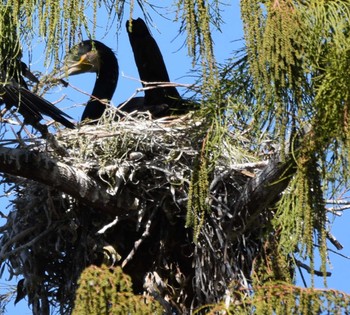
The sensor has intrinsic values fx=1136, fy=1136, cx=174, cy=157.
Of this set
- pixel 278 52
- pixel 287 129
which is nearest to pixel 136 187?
pixel 287 129

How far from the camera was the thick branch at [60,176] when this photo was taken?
498 cm

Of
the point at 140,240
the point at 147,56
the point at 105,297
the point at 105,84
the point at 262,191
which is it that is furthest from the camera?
the point at 105,84

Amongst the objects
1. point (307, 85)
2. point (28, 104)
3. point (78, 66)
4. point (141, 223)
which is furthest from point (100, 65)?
point (307, 85)

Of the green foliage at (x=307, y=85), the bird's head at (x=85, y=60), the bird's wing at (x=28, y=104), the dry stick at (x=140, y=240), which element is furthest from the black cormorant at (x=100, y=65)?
the green foliage at (x=307, y=85)

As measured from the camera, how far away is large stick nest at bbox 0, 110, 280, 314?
18.1 ft

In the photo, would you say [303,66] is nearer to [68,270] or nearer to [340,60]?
[340,60]

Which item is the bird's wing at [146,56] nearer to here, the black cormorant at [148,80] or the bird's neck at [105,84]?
the black cormorant at [148,80]

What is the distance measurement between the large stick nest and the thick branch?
0.04m

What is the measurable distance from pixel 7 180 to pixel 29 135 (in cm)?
32

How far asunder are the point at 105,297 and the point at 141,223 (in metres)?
2.02

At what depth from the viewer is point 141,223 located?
5.68 meters

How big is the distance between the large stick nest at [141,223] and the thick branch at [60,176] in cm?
4

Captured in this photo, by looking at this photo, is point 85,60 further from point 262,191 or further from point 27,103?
point 262,191

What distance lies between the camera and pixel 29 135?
18.7 ft
